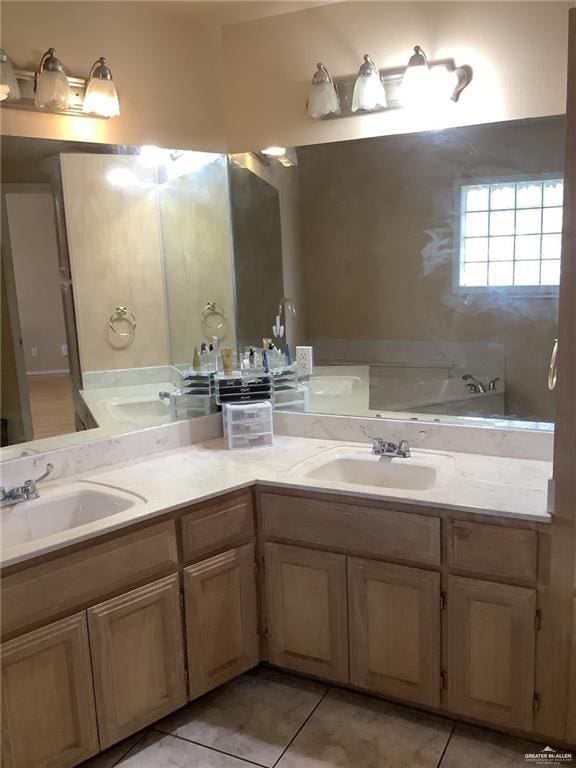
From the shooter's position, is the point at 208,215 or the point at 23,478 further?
the point at 208,215

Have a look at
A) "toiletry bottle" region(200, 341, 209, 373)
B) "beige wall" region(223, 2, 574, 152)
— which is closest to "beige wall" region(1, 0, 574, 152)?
"beige wall" region(223, 2, 574, 152)

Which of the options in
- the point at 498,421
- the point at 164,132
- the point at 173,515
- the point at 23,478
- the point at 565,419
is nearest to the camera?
the point at 565,419

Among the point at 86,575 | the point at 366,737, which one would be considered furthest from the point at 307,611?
the point at 86,575

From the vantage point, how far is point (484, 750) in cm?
209

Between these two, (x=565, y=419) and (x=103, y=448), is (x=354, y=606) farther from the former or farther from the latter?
(x=103, y=448)

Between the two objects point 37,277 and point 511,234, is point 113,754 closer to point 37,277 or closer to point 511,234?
point 37,277

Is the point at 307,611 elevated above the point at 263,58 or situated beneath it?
situated beneath

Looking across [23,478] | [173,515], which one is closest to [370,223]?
[173,515]

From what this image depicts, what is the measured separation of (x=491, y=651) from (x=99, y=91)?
240 cm

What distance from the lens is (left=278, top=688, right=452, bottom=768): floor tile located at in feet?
6.80

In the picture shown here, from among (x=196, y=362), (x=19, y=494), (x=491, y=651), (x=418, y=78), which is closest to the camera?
(x=491, y=651)

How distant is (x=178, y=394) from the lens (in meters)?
2.87

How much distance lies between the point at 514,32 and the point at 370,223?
0.87 meters

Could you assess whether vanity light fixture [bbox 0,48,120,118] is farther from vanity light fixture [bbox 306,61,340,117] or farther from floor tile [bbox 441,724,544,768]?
floor tile [bbox 441,724,544,768]
